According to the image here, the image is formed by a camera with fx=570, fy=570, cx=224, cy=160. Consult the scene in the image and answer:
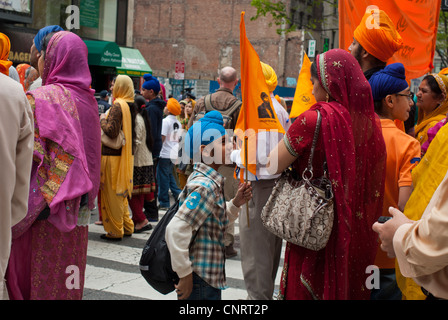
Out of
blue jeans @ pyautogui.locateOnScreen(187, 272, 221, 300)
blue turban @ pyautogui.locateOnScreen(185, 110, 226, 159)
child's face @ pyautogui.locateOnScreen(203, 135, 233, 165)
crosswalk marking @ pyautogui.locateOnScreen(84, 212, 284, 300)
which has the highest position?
blue turban @ pyautogui.locateOnScreen(185, 110, 226, 159)

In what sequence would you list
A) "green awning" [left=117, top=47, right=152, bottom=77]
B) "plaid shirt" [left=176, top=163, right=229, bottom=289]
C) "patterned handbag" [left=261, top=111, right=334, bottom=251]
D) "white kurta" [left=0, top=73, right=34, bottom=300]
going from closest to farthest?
"white kurta" [left=0, top=73, right=34, bottom=300]
"patterned handbag" [left=261, top=111, right=334, bottom=251]
"plaid shirt" [left=176, top=163, right=229, bottom=289]
"green awning" [left=117, top=47, right=152, bottom=77]

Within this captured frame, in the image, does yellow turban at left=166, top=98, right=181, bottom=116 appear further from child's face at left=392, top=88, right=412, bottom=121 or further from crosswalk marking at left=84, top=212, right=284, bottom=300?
child's face at left=392, top=88, right=412, bottom=121

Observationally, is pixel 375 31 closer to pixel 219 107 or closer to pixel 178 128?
pixel 219 107

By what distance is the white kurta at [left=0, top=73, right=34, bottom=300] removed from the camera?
2.61 m

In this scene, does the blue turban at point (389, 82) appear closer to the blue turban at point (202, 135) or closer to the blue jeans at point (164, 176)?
the blue turban at point (202, 135)

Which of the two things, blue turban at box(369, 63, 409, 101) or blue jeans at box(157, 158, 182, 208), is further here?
blue jeans at box(157, 158, 182, 208)

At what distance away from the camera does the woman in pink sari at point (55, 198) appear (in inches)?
142

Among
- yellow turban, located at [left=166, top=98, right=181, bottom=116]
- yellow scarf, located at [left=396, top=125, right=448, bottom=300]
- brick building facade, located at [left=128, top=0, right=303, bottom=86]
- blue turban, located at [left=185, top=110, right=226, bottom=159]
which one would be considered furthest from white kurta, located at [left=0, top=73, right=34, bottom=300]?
brick building facade, located at [left=128, top=0, right=303, bottom=86]

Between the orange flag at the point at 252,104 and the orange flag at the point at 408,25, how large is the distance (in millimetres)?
1479

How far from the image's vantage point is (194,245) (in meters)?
3.48

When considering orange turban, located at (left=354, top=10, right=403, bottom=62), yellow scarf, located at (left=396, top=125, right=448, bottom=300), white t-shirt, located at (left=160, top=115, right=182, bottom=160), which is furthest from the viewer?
white t-shirt, located at (left=160, top=115, right=182, bottom=160)

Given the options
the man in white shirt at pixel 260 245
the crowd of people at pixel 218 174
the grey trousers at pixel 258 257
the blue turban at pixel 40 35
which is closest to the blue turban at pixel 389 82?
the crowd of people at pixel 218 174

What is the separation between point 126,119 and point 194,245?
4.46 metres

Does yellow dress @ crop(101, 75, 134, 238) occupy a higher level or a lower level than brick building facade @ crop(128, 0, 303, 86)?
lower
